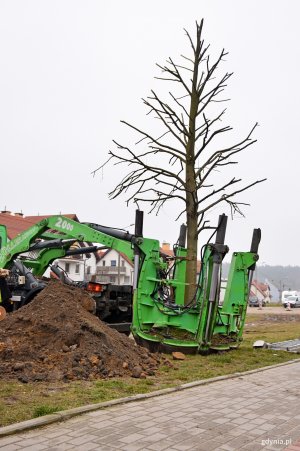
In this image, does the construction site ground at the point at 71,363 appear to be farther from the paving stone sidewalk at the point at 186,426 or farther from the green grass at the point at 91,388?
the paving stone sidewalk at the point at 186,426

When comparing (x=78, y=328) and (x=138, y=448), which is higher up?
(x=78, y=328)

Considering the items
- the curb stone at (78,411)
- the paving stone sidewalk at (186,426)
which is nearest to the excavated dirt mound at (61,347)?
the curb stone at (78,411)

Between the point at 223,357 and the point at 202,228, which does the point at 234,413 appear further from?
the point at 202,228

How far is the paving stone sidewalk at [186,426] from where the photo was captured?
15.2 feet

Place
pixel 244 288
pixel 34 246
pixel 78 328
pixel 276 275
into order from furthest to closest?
pixel 276 275, pixel 34 246, pixel 244 288, pixel 78 328

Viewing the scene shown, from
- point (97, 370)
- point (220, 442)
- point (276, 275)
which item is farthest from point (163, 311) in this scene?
point (276, 275)

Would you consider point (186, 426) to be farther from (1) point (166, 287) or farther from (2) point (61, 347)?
(1) point (166, 287)

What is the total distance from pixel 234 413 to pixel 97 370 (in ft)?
8.21

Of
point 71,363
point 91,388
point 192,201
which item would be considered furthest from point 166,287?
point 91,388

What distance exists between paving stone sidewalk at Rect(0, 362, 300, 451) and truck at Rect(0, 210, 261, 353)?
11.3 feet

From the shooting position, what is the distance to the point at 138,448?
179 inches

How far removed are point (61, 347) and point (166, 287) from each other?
3.80 metres

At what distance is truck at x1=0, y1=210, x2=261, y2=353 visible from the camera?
10.7m

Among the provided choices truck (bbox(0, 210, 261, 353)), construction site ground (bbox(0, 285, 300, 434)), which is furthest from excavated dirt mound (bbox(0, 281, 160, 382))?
truck (bbox(0, 210, 261, 353))
